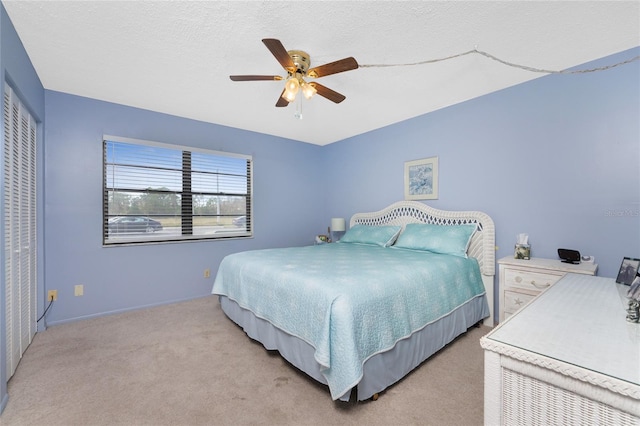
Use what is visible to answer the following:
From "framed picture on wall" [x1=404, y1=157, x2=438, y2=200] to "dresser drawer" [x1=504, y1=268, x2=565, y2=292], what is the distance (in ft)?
4.26

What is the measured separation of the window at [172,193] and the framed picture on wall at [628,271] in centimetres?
401

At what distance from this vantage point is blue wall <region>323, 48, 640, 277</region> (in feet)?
7.42

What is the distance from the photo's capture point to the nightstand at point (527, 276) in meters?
2.25

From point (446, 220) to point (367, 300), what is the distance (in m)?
2.14

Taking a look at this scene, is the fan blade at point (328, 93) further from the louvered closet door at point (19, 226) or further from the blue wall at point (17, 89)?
the louvered closet door at point (19, 226)

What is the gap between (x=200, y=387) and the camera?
188 cm

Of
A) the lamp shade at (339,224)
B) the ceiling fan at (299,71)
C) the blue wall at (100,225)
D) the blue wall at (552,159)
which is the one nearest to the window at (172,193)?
the blue wall at (100,225)

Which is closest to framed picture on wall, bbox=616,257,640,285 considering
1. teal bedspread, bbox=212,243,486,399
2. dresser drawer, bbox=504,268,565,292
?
dresser drawer, bbox=504,268,565,292

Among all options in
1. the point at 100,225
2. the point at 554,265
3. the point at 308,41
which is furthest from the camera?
the point at 100,225

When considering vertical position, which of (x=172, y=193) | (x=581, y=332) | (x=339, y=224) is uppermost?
(x=172, y=193)

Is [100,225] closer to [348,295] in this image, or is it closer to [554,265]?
[348,295]

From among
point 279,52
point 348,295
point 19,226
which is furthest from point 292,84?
point 19,226

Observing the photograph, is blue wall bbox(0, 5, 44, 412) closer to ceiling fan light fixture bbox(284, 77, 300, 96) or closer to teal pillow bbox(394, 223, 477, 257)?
ceiling fan light fixture bbox(284, 77, 300, 96)

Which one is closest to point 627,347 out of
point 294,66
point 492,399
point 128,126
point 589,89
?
point 492,399
